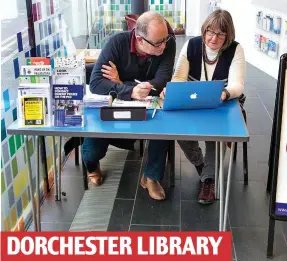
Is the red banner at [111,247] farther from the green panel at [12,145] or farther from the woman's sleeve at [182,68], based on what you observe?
the woman's sleeve at [182,68]

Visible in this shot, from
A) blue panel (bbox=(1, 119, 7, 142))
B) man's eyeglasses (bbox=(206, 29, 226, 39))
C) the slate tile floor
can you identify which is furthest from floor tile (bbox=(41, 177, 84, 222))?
man's eyeglasses (bbox=(206, 29, 226, 39))

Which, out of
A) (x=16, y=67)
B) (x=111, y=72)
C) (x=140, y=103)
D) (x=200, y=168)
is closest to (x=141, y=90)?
(x=140, y=103)

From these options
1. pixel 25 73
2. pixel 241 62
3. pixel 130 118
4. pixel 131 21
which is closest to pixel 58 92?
pixel 25 73

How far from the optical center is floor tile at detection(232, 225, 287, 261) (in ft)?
7.58

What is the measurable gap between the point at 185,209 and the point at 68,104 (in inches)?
43.3

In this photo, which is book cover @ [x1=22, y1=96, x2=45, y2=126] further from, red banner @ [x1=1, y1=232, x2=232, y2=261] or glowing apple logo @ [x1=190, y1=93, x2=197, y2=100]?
glowing apple logo @ [x1=190, y1=93, x2=197, y2=100]

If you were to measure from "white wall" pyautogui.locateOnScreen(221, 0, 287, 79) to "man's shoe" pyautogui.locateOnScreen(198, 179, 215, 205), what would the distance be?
332 centimetres

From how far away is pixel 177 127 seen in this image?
6.91ft

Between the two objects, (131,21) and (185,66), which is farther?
(131,21)

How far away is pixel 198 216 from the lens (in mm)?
2686

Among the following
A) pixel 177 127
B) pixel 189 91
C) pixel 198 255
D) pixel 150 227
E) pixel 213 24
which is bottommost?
pixel 150 227

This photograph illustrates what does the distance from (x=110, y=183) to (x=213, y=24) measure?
131cm

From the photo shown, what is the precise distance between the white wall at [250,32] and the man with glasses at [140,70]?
3.38 meters

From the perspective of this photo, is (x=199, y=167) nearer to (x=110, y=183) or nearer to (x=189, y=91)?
(x=110, y=183)
